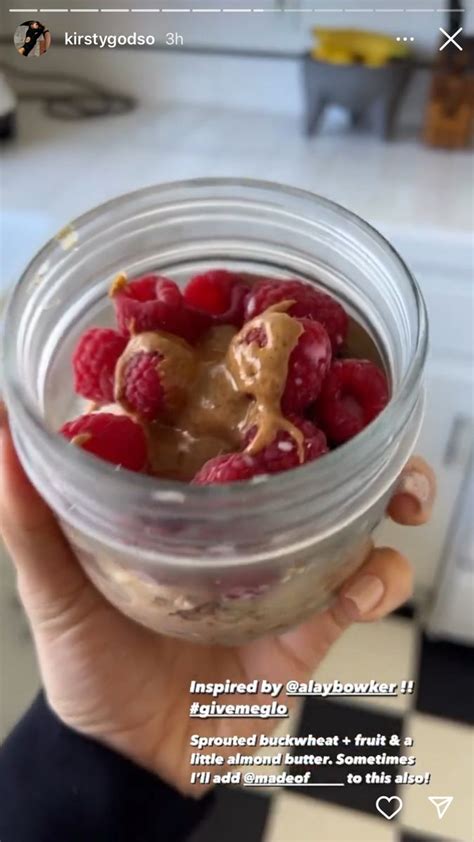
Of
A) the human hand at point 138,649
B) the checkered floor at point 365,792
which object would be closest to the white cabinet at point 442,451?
the checkered floor at point 365,792

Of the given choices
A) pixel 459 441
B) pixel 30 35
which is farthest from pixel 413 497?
pixel 30 35

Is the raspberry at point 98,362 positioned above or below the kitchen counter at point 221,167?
below

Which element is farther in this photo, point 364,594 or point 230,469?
point 364,594

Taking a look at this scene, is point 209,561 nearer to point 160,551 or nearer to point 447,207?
point 160,551

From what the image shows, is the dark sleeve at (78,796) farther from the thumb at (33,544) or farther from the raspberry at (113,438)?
the raspberry at (113,438)

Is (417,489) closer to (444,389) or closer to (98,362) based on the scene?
(98,362)

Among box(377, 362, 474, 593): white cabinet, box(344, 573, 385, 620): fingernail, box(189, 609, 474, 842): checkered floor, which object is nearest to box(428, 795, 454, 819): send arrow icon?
box(189, 609, 474, 842): checkered floor

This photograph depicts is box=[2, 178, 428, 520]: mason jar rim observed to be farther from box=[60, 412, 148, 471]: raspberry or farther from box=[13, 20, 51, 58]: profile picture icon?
box=[13, 20, 51, 58]: profile picture icon
